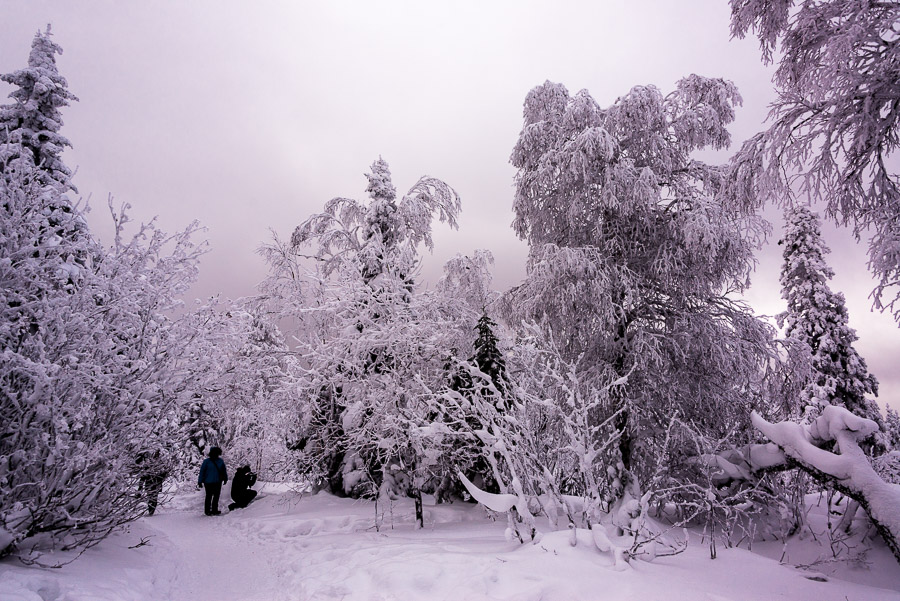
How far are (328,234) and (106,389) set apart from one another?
32.0 ft

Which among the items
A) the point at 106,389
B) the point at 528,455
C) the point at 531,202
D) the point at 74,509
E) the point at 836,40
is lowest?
the point at 74,509

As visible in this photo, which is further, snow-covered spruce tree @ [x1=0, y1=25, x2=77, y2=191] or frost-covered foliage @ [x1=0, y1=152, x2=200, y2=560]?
snow-covered spruce tree @ [x1=0, y1=25, x2=77, y2=191]

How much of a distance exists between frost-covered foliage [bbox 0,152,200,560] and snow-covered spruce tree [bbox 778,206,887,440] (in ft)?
Answer: 61.2

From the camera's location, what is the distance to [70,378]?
185 inches

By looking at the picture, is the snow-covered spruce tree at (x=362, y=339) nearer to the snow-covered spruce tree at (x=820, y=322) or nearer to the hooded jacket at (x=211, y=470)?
the hooded jacket at (x=211, y=470)

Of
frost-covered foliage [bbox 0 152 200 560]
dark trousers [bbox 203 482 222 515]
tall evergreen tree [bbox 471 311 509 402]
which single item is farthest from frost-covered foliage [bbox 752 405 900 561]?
dark trousers [bbox 203 482 222 515]

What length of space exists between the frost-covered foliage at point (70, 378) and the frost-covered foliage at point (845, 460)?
8.05 meters

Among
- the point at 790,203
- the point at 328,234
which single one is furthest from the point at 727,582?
the point at 328,234

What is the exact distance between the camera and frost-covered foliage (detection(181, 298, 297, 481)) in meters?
6.50

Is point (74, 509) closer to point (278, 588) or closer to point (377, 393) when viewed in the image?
point (278, 588)

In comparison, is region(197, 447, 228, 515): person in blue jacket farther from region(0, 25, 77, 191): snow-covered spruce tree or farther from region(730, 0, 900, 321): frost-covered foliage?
region(730, 0, 900, 321): frost-covered foliage

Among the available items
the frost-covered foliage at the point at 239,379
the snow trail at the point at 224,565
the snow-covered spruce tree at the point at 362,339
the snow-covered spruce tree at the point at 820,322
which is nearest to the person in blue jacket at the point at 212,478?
the frost-covered foliage at the point at 239,379

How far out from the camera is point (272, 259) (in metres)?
14.3

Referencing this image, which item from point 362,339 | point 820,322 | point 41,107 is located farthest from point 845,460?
point 41,107
